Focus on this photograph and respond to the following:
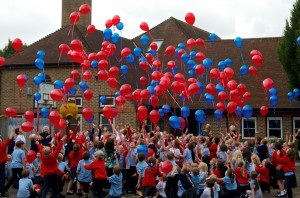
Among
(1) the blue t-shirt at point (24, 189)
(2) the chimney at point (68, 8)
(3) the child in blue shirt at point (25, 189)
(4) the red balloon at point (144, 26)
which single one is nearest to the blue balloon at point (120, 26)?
(4) the red balloon at point (144, 26)

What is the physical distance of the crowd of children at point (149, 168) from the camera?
1163 centimetres

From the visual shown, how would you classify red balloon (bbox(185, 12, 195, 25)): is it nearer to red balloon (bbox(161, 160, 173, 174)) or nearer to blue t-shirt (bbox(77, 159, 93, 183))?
blue t-shirt (bbox(77, 159, 93, 183))

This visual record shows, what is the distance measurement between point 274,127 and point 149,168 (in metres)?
16.6

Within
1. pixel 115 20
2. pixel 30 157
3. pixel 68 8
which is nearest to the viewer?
pixel 30 157

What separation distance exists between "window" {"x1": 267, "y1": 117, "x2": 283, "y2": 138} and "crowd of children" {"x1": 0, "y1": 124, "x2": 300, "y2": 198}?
11369mm

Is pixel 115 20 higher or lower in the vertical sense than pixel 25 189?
higher

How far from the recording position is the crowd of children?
11.6m

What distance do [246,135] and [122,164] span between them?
14.6 m

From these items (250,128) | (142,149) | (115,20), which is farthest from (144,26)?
(250,128)

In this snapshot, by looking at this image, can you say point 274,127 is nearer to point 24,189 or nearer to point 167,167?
point 167,167

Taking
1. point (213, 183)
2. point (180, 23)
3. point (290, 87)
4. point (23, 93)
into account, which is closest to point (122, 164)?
point (213, 183)

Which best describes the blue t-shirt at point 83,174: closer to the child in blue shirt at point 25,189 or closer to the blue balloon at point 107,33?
the child in blue shirt at point 25,189

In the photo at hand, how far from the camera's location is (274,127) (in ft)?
89.0

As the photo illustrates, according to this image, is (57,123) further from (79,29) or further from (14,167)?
(79,29)
